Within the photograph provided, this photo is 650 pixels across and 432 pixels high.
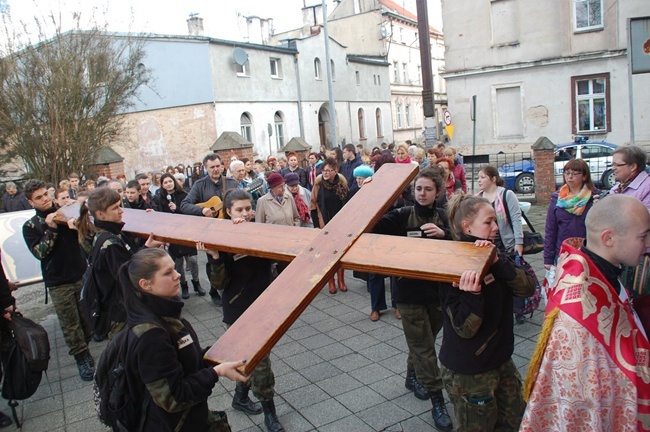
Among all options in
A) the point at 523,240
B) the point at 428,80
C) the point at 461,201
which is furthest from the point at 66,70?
the point at 461,201

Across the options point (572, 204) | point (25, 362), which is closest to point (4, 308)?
point (25, 362)

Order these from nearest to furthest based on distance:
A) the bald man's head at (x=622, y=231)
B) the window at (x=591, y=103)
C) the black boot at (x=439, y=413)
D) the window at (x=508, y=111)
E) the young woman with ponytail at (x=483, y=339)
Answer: the bald man's head at (x=622, y=231), the young woman with ponytail at (x=483, y=339), the black boot at (x=439, y=413), the window at (x=591, y=103), the window at (x=508, y=111)

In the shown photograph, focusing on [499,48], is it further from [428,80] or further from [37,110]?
[37,110]

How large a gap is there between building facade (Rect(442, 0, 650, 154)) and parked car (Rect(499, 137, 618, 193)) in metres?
6.01

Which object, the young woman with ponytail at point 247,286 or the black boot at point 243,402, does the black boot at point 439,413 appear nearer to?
the young woman with ponytail at point 247,286

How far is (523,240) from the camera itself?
5461 millimetres

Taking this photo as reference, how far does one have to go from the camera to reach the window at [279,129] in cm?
3092

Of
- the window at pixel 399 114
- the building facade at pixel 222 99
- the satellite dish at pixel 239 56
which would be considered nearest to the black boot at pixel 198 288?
the building facade at pixel 222 99

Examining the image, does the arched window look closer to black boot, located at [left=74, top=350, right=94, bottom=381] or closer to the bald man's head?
black boot, located at [left=74, top=350, right=94, bottom=381]

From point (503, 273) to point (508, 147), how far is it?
2295 cm

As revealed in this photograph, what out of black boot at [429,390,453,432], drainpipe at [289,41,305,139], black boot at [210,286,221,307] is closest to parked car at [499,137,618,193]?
black boot at [210,286,221,307]

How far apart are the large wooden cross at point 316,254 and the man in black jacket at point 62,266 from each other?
2.51 meters

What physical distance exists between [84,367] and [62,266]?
1.06 meters

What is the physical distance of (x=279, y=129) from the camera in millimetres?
31297
